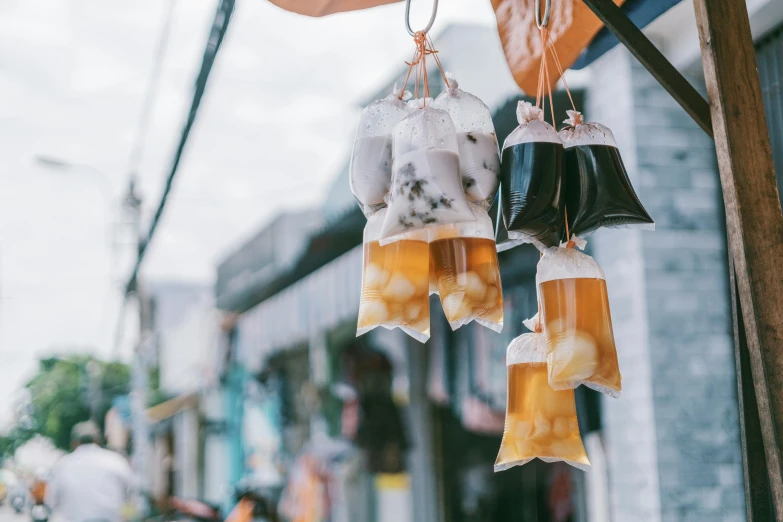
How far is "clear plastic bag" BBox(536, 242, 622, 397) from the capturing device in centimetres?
185

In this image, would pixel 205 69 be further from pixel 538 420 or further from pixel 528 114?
pixel 538 420

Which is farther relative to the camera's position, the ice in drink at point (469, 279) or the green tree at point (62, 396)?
the green tree at point (62, 396)

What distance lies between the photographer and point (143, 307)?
13266 millimetres

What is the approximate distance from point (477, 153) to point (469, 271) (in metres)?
0.31

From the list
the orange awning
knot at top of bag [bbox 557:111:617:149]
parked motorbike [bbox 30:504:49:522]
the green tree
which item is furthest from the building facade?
the green tree

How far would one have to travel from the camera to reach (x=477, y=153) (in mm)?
1973

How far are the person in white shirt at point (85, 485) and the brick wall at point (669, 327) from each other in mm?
5360

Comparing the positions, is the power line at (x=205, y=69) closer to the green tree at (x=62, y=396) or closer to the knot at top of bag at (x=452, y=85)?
the knot at top of bag at (x=452, y=85)

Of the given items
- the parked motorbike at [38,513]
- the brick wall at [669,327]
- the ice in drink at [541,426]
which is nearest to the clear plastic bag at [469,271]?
the ice in drink at [541,426]

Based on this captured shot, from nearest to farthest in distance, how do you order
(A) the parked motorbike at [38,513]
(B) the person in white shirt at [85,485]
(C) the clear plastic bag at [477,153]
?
(C) the clear plastic bag at [477,153]
(B) the person in white shirt at [85,485]
(A) the parked motorbike at [38,513]

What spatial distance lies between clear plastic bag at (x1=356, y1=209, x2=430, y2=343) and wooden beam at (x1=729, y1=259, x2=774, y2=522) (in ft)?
2.43

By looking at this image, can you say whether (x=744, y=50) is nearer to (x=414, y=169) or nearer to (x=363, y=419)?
(x=414, y=169)

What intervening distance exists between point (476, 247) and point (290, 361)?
10399 millimetres

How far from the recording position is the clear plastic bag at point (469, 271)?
6.46ft
